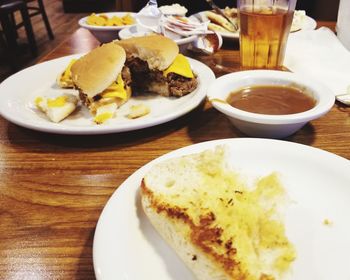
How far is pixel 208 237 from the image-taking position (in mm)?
568

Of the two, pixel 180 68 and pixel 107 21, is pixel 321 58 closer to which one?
pixel 180 68

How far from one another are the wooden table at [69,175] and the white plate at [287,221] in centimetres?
10

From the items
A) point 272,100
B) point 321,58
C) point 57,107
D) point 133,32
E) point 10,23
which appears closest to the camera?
point 272,100

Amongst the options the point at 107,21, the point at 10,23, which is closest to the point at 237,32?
the point at 107,21

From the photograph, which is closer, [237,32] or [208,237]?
[208,237]

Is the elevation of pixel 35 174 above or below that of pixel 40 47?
above

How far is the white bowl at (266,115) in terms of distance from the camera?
36.7 inches

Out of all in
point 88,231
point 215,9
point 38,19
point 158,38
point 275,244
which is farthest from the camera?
point 38,19

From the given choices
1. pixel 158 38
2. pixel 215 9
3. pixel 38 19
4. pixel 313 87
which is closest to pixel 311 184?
pixel 313 87

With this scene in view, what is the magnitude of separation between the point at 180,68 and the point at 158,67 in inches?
3.5

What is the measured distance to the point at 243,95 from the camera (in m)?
1.13

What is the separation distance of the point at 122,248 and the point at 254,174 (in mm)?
354

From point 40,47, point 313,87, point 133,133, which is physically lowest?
point 40,47

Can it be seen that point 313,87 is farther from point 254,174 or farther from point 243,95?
point 254,174
